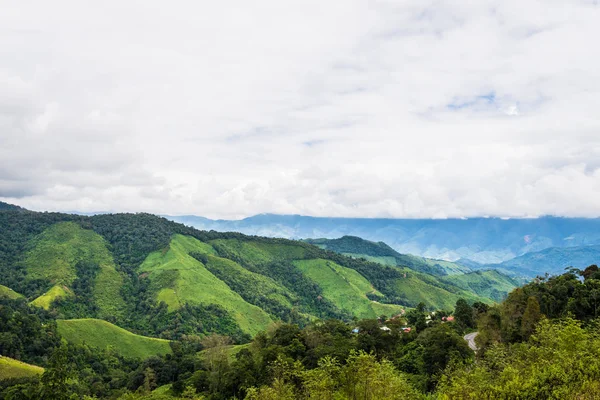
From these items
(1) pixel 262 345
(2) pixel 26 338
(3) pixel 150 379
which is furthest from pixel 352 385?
(2) pixel 26 338

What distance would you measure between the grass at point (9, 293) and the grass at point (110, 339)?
4174cm

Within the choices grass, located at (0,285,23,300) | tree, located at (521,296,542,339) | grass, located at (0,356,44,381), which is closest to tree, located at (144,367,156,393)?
grass, located at (0,356,44,381)

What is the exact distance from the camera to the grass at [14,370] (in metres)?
92.9

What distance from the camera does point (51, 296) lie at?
557 feet

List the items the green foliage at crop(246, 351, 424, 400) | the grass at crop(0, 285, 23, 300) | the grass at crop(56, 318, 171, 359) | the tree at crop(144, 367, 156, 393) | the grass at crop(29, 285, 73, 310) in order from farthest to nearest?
the grass at crop(0, 285, 23, 300), the grass at crop(29, 285, 73, 310), the grass at crop(56, 318, 171, 359), the tree at crop(144, 367, 156, 393), the green foliage at crop(246, 351, 424, 400)

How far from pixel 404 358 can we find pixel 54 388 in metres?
58.0

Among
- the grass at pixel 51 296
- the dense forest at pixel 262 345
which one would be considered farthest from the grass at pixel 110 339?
the grass at pixel 51 296

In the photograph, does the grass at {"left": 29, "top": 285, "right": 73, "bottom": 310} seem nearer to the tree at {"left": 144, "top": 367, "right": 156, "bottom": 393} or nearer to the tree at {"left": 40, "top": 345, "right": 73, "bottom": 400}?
the tree at {"left": 144, "top": 367, "right": 156, "bottom": 393}

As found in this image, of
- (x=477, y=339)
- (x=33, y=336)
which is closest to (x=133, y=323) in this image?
(x=33, y=336)

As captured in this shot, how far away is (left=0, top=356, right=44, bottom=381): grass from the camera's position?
92.9 meters

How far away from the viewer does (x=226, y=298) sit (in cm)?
18675

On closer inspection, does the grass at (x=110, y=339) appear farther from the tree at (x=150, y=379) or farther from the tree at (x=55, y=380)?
the tree at (x=55, y=380)

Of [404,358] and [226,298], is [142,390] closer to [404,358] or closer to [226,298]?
[404,358]

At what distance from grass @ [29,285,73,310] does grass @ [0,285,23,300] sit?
31.9 ft
